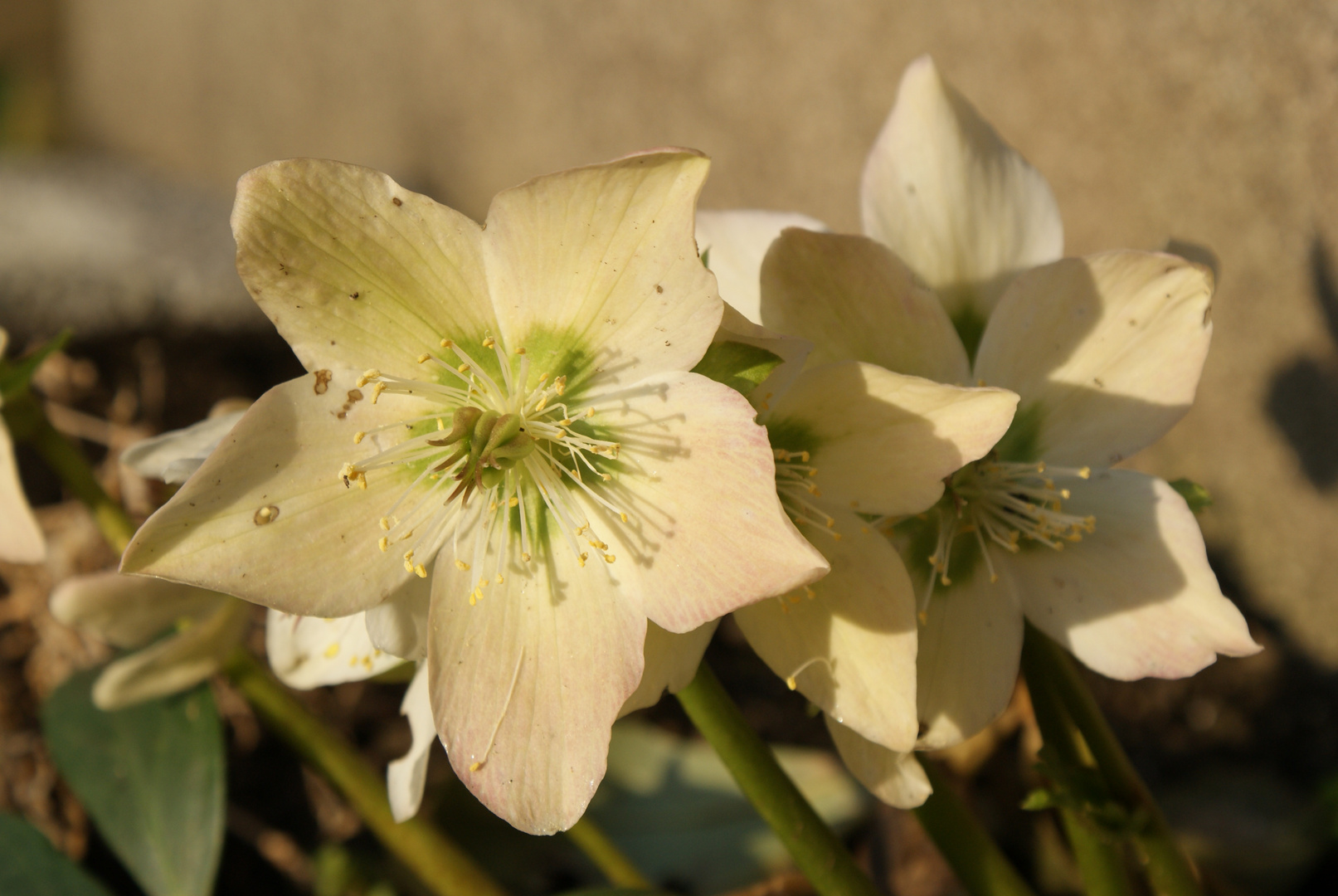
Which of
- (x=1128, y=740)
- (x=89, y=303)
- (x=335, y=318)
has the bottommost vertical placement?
(x=1128, y=740)

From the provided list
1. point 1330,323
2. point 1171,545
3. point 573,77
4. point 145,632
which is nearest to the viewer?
point 1171,545

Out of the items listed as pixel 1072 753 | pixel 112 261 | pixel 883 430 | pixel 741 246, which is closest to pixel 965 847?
pixel 1072 753

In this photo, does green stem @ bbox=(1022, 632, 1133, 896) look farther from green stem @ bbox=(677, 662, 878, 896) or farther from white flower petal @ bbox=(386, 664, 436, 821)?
white flower petal @ bbox=(386, 664, 436, 821)

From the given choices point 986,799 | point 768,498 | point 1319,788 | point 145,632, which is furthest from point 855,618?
point 1319,788

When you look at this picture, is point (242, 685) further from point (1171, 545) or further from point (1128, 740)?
point (1128, 740)

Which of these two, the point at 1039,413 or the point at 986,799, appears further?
the point at 986,799

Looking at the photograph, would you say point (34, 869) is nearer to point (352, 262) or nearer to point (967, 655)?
point (352, 262)
